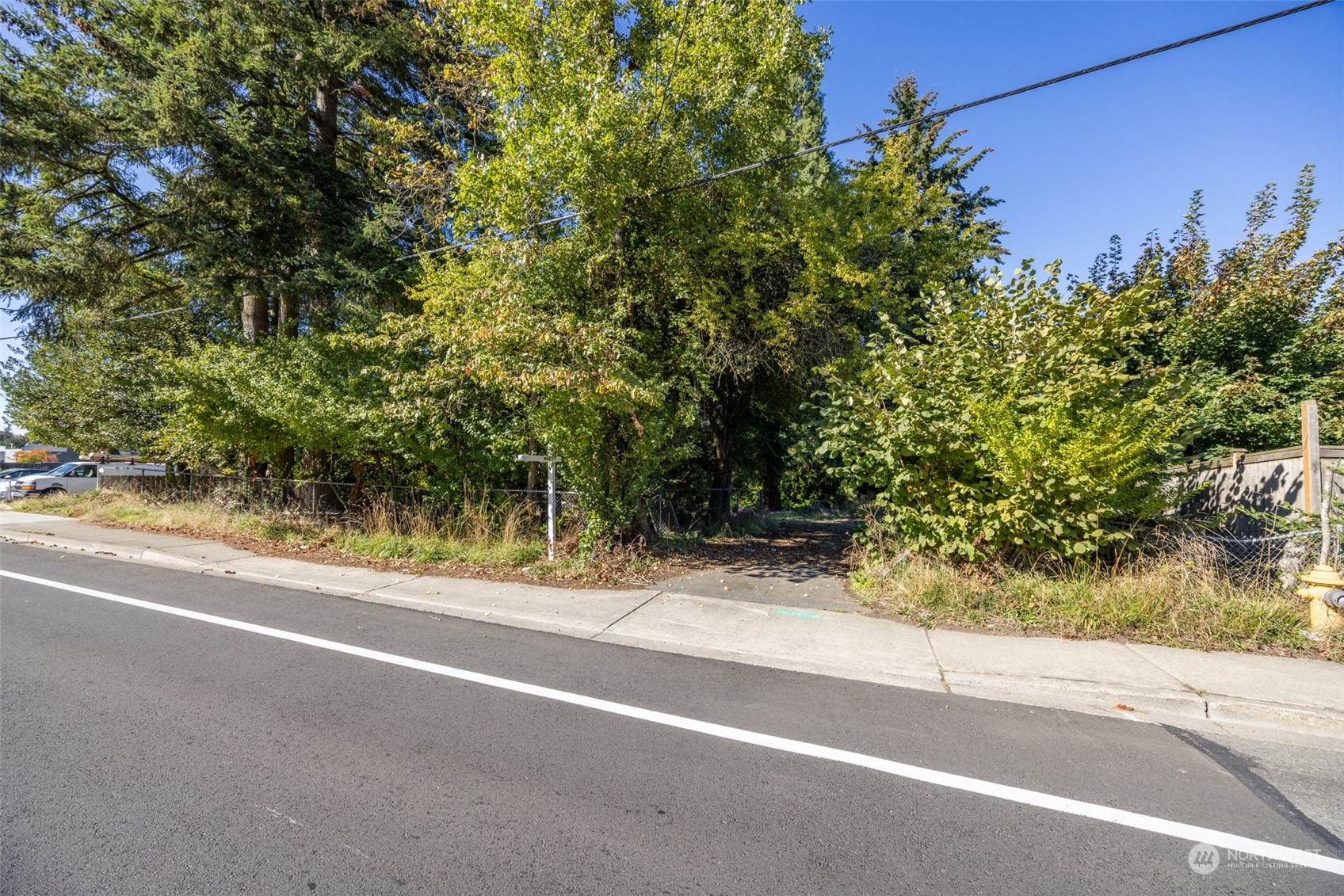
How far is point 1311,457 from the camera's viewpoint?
5.93 metres

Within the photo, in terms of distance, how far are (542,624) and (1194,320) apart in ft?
34.9

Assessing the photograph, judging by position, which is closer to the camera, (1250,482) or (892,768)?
(892,768)

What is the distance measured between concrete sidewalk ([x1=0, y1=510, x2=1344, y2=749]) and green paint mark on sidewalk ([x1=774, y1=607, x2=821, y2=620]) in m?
0.03

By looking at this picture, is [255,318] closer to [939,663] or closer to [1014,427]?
[1014,427]

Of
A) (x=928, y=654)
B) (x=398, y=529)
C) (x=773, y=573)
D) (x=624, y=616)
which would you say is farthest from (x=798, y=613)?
(x=398, y=529)

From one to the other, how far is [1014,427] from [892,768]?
4.32 metres

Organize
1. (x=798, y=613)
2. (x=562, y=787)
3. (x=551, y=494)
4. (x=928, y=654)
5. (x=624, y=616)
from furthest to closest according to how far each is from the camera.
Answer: (x=551, y=494), (x=798, y=613), (x=624, y=616), (x=928, y=654), (x=562, y=787)

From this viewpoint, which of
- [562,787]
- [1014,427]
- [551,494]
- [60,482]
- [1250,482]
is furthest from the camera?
[60,482]

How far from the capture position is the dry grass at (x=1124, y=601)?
5.44 meters

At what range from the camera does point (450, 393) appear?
9469 millimetres

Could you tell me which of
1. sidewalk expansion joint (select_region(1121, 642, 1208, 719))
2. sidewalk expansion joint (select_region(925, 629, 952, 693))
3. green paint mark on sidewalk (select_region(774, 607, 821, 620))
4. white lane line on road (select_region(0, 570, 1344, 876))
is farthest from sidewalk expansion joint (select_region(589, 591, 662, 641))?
sidewalk expansion joint (select_region(1121, 642, 1208, 719))

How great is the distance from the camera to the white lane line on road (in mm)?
2752

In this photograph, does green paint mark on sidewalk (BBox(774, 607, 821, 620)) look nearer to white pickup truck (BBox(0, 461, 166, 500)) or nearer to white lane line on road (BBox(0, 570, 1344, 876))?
white lane line on road (BBox(0, 570, 1344, 876))
